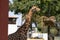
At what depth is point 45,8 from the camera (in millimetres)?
6496

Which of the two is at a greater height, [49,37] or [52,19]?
[52,19]

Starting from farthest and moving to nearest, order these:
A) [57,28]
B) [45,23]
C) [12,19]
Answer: [12,19], [57,28], [45,23]

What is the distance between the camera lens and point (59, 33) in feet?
24.3

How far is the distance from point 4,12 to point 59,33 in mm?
6775

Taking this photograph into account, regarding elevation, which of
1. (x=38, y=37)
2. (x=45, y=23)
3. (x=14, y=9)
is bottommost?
(x=38, y=37)

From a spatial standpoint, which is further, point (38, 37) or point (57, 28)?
point (38, 37)

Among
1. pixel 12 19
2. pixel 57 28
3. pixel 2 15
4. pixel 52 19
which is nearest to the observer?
pixel 2 15

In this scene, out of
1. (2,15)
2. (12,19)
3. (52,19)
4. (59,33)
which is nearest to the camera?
(2,15)

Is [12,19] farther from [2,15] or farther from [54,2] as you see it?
[2,15]

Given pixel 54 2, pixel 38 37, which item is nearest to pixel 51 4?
pixel 54 2

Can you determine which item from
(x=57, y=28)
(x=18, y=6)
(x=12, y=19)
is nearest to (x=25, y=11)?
(x=18, y=6)

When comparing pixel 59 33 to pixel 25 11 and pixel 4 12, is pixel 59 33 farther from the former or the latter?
pixel 4 12

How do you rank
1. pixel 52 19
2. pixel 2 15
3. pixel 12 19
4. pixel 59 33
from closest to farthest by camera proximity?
pixel 2 15 < pixel 52 19 < pixel 59 33 < pixel 12 19

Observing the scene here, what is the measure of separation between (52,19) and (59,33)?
1.58m
